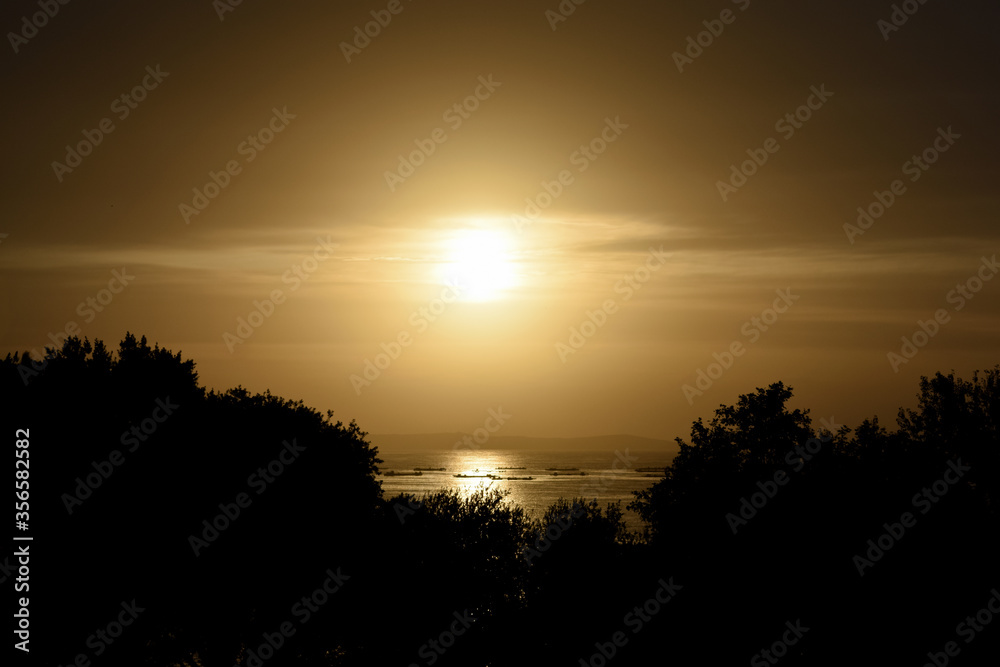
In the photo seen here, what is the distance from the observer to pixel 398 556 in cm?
4488

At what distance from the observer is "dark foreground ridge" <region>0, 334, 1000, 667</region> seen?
36844 millimetres

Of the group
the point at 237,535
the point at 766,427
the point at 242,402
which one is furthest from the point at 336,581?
the point at 766,427

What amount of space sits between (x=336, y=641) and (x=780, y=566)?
886 inches

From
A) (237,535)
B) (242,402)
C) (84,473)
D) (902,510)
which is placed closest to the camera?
(84,473)

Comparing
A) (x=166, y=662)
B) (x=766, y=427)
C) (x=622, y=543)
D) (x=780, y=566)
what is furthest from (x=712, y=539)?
(x=166, y=662)

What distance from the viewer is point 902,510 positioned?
43.6 m

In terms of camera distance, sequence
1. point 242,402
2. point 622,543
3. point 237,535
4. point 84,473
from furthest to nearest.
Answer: point 622,543 < point 242,402 < point 237,535 < point 84,473

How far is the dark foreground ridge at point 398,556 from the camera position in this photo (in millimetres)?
36844

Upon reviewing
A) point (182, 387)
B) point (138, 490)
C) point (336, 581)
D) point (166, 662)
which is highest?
point (182, 387)

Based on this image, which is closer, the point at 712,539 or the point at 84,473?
the point at 84,473

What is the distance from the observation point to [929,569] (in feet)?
134

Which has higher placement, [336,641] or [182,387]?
[182,387]

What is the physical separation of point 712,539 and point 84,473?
3117cm

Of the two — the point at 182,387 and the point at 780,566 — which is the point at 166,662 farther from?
the point at 780,566
